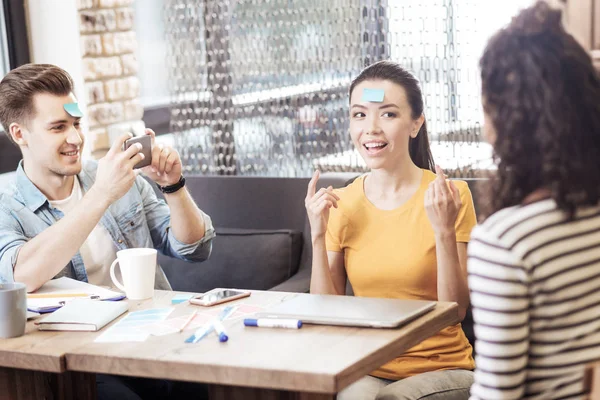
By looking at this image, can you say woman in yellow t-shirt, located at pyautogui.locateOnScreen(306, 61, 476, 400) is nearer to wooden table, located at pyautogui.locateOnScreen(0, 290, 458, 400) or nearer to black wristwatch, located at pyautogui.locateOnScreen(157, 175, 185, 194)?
wooden table, located at pyautogui.locateOnScreen(0, 290, 458, 400)

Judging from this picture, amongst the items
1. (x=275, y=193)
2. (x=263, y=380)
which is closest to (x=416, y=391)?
(x=263, y=380)

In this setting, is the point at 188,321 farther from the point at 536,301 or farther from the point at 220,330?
the point at 536,301

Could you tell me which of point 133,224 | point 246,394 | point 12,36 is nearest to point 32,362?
point 246,394

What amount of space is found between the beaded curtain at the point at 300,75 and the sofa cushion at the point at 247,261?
1.02 ft

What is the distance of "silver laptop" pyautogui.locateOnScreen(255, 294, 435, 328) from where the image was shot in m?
1.60

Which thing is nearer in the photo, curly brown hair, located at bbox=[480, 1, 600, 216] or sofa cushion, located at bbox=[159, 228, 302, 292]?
curly brown hair, located at bbox=[480, 1, 600, 216]

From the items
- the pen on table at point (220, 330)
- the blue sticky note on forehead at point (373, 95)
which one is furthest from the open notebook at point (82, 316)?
the blue sticky note on forehead at point (373, 95)

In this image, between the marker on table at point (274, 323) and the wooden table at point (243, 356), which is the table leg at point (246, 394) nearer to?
the wooden table at point (243, 356)

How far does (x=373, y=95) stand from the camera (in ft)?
6.91

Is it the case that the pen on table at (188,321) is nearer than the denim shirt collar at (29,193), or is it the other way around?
the pen on table at (188,321)

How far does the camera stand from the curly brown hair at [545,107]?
3.71 ft

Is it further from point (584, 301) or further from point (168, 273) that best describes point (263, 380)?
point (168, 273)

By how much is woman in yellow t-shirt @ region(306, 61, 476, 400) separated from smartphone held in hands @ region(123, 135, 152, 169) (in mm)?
411

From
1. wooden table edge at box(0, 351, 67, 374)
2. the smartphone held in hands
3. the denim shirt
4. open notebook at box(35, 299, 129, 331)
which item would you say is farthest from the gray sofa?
wooden table edge at box(0, 351, 67, 374)
